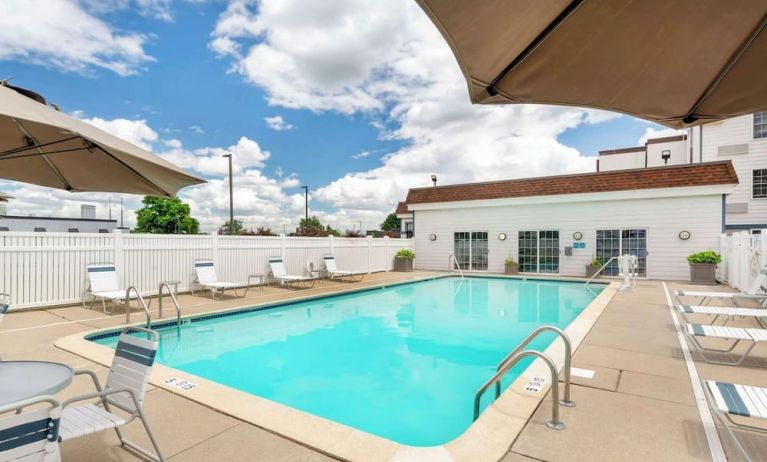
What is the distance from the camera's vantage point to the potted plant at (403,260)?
17.0 m

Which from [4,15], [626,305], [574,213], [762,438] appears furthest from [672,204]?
[4,15]

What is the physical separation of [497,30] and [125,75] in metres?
13.2

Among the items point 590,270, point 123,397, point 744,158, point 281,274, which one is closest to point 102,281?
point 281,274

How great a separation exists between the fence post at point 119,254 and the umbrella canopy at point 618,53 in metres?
8.97

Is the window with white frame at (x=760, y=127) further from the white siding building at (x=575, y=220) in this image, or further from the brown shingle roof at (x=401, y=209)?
the brown shingle roof at (x=401, y=209)

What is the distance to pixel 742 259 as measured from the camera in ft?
31.0

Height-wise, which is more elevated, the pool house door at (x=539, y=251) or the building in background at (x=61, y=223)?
the building in background at (x=61, y=223)

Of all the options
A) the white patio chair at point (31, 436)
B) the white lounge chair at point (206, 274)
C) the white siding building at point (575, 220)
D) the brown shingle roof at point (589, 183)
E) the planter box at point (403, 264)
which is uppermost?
the brown shingle roof at point (589, 183)

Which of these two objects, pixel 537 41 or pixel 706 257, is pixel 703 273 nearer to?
pixel 706 257

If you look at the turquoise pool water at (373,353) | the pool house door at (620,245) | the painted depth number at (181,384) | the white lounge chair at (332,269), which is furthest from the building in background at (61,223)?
the pool house door at (620,245)

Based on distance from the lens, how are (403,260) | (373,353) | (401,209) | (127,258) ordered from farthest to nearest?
1. (401,209)
2. (403,260)
3. (127,258)
4. (373,353)

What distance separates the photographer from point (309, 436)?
276cm

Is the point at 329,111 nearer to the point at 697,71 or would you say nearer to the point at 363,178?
the point at 363,178

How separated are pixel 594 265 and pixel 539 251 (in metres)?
2.09
